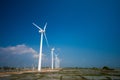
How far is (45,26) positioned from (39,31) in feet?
9.78

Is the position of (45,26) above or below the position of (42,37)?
above

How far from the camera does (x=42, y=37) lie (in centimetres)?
5800

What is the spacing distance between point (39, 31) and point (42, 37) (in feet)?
11.4

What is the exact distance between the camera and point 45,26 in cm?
5991

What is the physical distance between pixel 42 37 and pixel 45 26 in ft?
15.4

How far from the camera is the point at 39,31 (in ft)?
198
